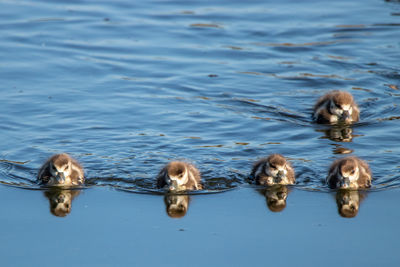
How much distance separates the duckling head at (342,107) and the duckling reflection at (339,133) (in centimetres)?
13

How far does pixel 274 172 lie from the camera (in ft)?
Answer: 29.1

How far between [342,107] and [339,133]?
40 centimetres

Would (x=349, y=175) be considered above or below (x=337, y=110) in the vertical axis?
below

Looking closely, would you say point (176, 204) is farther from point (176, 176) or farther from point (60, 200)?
point (60, 200)

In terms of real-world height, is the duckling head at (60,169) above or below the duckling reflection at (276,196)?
above

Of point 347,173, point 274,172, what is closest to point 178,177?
point 274,172

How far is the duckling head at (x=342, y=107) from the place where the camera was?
1124 cm

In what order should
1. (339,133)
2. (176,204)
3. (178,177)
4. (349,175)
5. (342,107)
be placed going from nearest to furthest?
(176,204), (178,177), (349,175), (339,133), (342,107)

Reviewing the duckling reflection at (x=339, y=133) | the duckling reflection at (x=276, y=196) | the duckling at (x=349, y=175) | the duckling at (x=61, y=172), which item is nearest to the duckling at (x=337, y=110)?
the duckling reflection at (x=339, y=133)

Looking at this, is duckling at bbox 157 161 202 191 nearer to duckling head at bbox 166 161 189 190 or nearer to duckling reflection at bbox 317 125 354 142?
duckling head at bbox 166 161 189 190

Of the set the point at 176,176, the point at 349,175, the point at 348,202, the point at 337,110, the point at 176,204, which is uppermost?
the point at 337,110

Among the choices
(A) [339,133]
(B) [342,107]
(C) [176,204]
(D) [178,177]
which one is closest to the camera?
(C) [176,204]

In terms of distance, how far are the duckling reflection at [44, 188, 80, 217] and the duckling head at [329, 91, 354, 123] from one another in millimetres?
4002

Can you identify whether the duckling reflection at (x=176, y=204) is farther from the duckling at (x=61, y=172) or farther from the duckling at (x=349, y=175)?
the duckling at (x=349, y=175)
